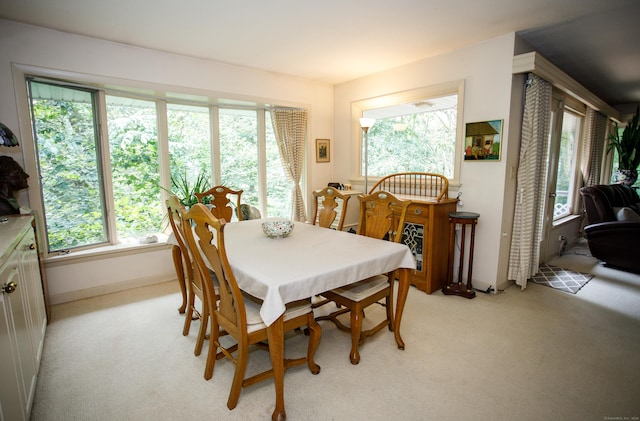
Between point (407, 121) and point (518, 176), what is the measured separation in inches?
57.0

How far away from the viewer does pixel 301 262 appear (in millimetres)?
1780

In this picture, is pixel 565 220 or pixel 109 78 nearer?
pixel 109 78

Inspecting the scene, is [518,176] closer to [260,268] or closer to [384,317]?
[384,317]

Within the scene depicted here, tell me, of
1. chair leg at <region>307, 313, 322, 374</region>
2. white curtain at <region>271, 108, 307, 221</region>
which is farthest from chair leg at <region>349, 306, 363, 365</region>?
white curtain at <region>271, 108, 307, 221</region>

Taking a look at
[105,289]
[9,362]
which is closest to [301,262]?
[9,362]

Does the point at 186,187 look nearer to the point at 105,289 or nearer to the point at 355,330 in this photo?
the point at 105,289

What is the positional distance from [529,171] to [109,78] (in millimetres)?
4262

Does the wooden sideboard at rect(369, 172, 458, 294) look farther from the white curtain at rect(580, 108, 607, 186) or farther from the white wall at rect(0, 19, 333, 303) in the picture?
the white curtain at rect(580, 108, 607, 186)

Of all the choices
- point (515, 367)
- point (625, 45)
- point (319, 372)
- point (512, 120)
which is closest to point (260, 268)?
point (319, 372)

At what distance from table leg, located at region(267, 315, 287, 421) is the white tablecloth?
0.43 ft

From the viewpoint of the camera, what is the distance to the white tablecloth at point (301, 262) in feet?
4.99

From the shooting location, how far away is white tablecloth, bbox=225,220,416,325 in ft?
4.99

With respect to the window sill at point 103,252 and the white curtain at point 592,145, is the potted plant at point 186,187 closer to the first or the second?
the window sill at point 103,252

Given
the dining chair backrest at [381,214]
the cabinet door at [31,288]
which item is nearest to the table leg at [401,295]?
the dining chair backrest at [381,214]
